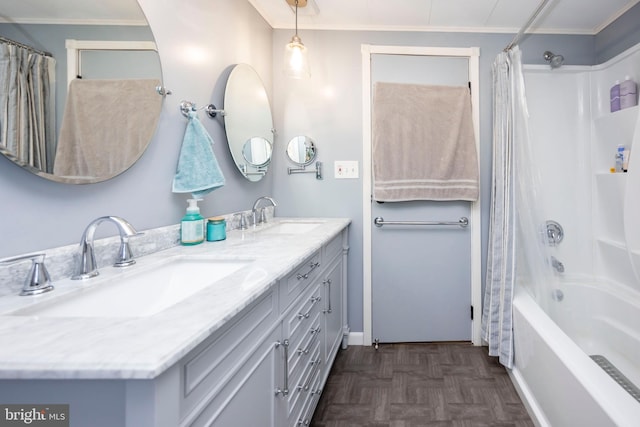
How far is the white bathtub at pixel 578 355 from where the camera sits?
3.22 ft

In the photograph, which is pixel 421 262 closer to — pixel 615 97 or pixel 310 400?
pixel 310 400

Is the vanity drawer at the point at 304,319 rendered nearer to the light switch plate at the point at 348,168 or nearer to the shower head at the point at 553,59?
the light switch plate at the point at 348,168

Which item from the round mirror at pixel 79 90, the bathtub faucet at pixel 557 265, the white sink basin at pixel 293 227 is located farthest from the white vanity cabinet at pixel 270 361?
the bathtub faucet at pixel 557 265

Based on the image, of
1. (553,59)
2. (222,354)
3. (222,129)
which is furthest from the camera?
(553,59)

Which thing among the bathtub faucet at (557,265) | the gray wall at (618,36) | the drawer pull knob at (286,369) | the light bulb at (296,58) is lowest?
the drawer pull knob at (286,369)

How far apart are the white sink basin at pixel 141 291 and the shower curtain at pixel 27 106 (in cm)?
33

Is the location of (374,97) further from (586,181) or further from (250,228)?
(586,181)

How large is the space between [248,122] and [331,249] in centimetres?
89

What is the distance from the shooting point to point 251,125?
183cm

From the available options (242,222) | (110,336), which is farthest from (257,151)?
(110,336)

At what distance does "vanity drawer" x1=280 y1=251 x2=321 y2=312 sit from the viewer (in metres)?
0.99

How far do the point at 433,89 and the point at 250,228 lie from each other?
156cm

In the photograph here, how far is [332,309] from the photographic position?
174cm

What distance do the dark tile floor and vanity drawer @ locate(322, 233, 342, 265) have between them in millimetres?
741
